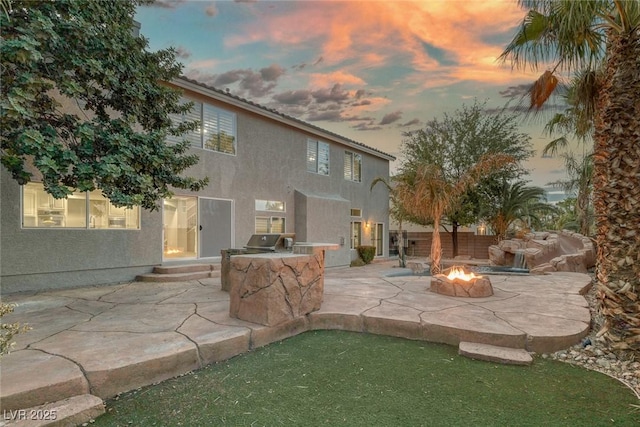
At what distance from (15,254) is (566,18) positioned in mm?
9885

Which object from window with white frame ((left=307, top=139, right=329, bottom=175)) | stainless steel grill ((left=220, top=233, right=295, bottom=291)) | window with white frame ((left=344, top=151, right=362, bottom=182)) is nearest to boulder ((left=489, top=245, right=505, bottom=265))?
window with white frame ((left=344, top=151, right=362, bottom=182))

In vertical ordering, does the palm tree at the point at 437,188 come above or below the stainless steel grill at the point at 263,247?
above

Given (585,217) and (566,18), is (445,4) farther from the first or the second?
(585,217)

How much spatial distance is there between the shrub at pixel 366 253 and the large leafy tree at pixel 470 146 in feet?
15.5

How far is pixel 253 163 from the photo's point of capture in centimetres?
1130

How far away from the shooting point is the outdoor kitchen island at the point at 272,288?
4.05 m

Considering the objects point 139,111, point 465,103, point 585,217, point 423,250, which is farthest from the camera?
point 423,250

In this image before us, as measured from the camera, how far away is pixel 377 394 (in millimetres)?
2801

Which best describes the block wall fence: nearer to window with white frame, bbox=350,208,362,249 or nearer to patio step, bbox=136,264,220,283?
window with white frame, bbox=350,208,362,249

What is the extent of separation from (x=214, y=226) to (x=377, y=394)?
8305mm

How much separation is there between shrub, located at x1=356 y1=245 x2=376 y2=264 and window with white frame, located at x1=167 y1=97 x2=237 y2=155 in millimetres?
8457

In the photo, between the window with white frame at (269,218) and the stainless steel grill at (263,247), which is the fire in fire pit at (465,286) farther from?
the window with white frame at (269,218)

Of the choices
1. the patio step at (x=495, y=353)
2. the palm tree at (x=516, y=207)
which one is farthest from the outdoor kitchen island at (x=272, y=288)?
the palm tree at (x=516, y=207)

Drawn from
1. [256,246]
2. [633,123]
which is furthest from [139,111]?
[633,123]
